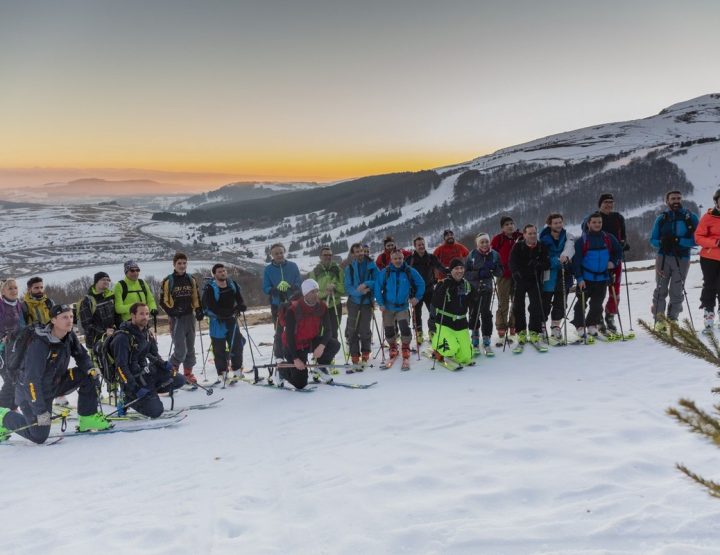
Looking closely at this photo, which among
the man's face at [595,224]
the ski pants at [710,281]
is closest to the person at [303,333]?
the man's face at [595,224]

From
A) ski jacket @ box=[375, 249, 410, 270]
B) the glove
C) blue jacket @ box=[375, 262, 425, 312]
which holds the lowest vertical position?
the glove

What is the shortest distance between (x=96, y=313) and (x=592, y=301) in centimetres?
929

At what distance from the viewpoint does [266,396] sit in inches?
334

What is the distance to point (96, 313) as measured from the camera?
8.77m

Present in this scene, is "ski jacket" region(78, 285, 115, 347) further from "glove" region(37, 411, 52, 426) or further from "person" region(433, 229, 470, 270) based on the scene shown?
"person" region(433, 229, 470, 270)

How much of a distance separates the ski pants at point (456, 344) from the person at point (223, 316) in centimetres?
384

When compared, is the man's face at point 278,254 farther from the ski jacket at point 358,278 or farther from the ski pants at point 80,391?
the ski pants at point 80,391

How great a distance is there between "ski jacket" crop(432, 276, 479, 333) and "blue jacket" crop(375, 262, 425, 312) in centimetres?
49

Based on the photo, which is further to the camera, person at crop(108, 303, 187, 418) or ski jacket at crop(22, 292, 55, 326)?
ski jacket at crop(22, 292, 55, 326)

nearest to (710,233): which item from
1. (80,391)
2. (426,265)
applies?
(426,265)

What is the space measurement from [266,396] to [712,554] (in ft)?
21.7

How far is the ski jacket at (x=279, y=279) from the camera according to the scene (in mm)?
10219

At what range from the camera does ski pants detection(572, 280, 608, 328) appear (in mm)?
9461

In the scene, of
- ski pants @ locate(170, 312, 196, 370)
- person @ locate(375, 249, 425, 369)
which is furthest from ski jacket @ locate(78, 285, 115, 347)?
person @ locate(375, 249, 425, 369)
